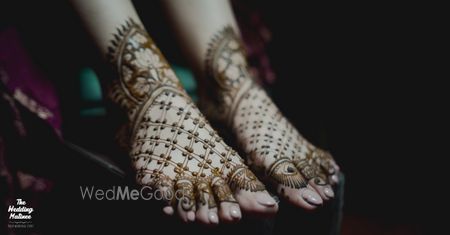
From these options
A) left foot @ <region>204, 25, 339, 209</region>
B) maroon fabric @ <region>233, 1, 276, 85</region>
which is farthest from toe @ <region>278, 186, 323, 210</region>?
maroon fabric @ <region>233, 1, 276, 85</region>

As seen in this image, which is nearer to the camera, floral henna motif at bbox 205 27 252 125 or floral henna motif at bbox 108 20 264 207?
floral henna motif at bbox 108 20 264 207

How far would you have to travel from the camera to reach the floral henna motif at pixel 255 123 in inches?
25.7

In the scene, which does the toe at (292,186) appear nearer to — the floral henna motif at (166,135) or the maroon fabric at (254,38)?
the floral henna motif at (166,135)

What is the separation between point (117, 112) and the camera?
0.73 metres

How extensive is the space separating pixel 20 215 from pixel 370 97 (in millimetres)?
938

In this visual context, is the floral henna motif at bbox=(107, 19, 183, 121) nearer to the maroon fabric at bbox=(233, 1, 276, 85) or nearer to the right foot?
the right foot

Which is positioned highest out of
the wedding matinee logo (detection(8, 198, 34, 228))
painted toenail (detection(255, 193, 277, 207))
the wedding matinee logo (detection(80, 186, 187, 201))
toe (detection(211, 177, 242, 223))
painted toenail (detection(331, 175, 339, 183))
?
painted toenail (detection(255, 193, 277, 207))

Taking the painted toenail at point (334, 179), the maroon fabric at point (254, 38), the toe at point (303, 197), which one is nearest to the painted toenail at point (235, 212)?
the toe at point (303, 197)

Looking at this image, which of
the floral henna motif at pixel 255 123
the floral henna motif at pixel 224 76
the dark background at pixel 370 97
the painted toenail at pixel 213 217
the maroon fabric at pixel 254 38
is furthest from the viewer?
the maroon fabric at pixel 254 38

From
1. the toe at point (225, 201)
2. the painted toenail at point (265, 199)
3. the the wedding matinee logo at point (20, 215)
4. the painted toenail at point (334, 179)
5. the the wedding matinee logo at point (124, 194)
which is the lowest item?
the the wedding matinee logo at point (20, 215)

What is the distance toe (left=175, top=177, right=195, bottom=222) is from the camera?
543 millimetres

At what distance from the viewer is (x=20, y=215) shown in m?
0.60

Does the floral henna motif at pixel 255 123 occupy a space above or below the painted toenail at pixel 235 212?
above

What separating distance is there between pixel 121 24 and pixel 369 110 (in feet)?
2.51
